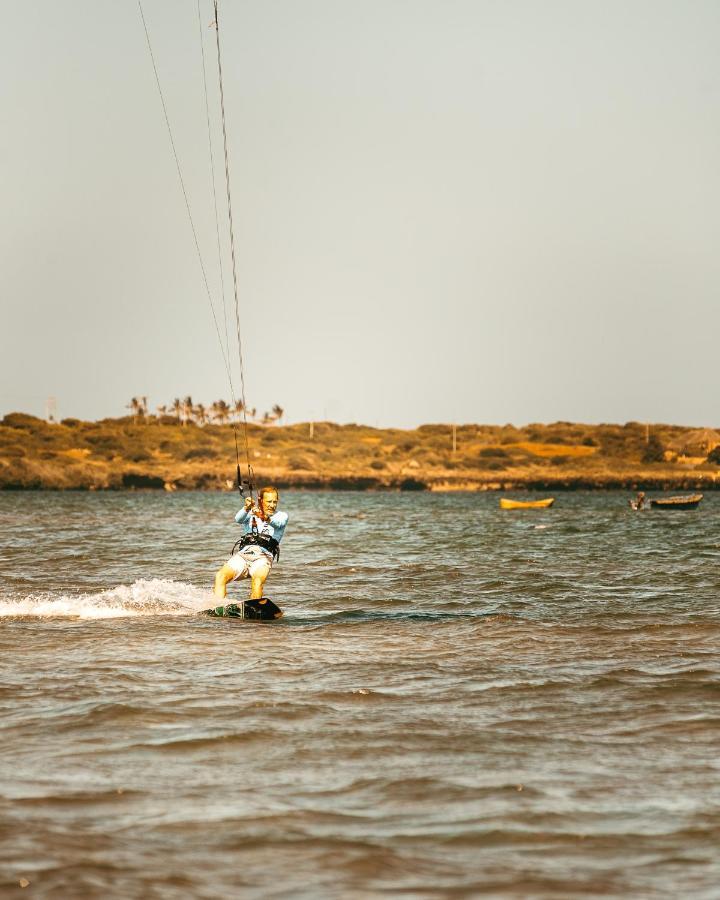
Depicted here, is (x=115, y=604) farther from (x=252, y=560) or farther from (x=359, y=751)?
(x=359, y=751)

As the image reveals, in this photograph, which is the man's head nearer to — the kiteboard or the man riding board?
the man riding board

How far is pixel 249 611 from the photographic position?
→ 1808cm

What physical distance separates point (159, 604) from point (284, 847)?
13445 millimetres

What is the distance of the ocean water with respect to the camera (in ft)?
21.7

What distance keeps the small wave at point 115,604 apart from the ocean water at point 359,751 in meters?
0.12

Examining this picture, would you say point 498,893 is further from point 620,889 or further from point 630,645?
point 630,645

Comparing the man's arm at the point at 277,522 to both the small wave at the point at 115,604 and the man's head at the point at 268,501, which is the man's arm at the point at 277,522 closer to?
the man's head at the point at 268,501

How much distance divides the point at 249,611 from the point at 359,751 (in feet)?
29.2

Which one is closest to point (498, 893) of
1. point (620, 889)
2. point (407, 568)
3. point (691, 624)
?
point (620, 889)

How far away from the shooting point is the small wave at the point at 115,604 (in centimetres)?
1862

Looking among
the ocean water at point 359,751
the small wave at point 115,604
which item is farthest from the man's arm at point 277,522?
the small wave at point 115,604

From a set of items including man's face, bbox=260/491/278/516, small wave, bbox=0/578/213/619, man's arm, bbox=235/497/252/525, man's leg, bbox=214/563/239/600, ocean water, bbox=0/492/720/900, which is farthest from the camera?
small wave, bbox=0/578/213/619

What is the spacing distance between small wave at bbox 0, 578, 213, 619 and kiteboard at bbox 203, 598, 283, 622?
3.17ft

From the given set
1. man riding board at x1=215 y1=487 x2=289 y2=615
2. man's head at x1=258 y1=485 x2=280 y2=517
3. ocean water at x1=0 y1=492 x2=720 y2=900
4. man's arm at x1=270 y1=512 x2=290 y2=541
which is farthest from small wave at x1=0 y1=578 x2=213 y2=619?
man's head at x1=258 y1=485 x2=280 y2=517
